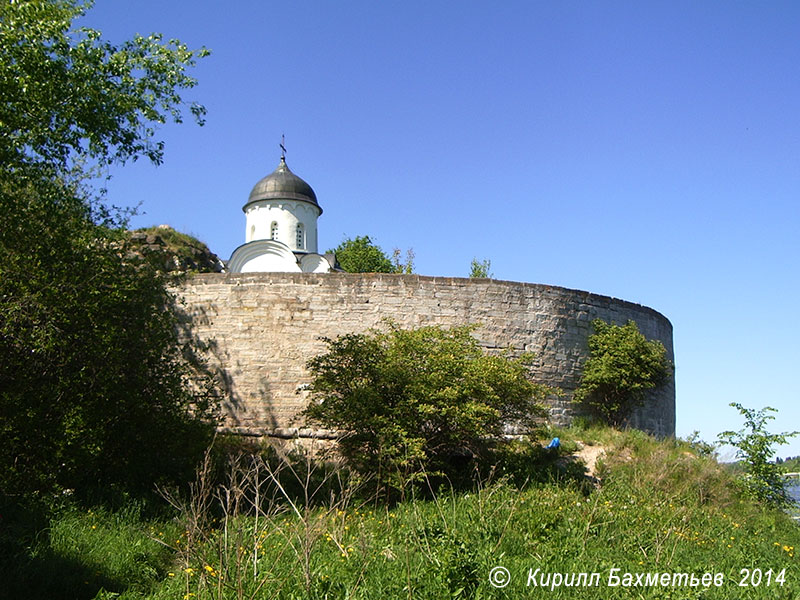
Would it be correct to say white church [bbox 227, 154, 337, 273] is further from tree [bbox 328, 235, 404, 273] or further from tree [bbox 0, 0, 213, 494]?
tree [bbox 0, 0, 213, 494]

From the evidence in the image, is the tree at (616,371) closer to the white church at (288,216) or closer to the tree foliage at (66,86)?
the tree foliage at (66,86)

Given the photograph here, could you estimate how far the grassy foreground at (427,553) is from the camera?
5684mm

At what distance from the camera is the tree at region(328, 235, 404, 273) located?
33.1 meters

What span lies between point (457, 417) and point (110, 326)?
4946 mm

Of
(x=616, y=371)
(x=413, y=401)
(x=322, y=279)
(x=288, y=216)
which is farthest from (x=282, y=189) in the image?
(x=413, y=401)

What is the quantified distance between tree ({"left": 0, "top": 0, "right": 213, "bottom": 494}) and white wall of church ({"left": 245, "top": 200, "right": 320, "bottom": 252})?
18.2 metres

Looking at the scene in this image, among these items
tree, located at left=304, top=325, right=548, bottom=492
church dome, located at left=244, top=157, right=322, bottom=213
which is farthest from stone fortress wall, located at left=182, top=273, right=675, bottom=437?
church dome, located at left=244, top=157, right=322, bottom=213

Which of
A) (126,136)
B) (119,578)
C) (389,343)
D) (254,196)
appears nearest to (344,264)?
(254,196)

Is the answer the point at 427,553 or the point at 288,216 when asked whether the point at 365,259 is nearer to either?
the point at 288,216

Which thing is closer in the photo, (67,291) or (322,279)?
(67,291)

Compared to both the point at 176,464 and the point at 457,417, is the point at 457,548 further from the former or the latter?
the point at 176,464

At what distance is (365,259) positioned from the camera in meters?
33.5

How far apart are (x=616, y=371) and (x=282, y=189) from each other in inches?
708

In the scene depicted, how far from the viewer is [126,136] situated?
9.43 metres
